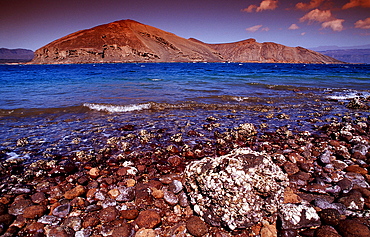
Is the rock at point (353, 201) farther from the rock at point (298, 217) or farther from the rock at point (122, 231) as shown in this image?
the rock at point (122, 231)

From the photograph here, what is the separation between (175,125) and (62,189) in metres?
4.41

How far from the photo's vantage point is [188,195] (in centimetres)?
319

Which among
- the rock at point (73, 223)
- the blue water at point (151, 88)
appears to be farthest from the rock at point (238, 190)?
the blue water at point (151, 88)

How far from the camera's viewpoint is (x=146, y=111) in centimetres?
961

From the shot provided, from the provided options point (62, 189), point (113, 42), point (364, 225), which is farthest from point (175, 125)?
point (113, 42)

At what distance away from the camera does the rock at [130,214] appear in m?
2.90

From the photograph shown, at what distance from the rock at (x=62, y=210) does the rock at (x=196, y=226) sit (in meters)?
1.92

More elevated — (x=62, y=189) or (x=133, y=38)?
(x=133, y=38)

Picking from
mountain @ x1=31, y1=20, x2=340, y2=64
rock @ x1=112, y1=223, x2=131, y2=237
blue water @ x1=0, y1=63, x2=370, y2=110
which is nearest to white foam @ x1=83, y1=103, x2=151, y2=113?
blue water @ x1=0, y1=63, x2=370, y2=110

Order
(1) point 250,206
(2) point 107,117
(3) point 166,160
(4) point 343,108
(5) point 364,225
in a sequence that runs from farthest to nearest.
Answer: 1. (4) point 343,108
2. (2) point 107,117
3. (3) point 166,160
4. (1) point 250,206
5. (5) point 364,225

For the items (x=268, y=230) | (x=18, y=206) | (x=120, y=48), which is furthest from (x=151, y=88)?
(x=120, y=48)

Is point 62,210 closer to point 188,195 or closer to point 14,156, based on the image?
point 188,195

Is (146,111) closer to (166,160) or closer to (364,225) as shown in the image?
(166,160)

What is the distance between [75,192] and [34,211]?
60 cm
